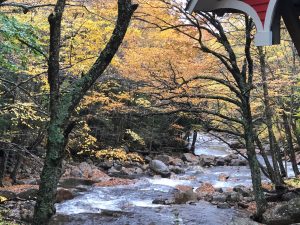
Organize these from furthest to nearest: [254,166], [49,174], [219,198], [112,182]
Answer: [112,182] < [219,198] < [254,166] < [49,174]

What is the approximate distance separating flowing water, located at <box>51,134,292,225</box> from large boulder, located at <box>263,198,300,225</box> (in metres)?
1.78

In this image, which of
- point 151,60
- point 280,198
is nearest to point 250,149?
point 280,198

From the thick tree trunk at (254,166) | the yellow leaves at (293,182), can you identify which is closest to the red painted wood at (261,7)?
the thick tree trunk at (254,166)

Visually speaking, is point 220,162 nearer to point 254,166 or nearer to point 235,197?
point 235,197

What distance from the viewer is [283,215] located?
974 centimetres

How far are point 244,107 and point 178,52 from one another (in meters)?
2.68

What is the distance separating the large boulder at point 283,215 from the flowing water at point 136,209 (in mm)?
1783

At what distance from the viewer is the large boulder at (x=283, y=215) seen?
9.59 metres

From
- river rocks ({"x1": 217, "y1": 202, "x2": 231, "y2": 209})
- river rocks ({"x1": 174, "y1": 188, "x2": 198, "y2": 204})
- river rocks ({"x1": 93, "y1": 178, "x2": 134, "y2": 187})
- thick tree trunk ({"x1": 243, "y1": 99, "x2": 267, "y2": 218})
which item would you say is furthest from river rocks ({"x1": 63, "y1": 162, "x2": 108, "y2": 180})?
thick tree trunk ({"x1": 243, "y1": 99, "x2": 267, "y2": 218})

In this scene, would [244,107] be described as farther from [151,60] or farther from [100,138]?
[100,138]

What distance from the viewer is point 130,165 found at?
77.0 feet

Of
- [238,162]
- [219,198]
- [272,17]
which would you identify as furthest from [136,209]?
[238,162]

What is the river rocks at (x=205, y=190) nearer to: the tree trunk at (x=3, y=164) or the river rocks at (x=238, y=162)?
the tree trunk at (x=3, y=164)

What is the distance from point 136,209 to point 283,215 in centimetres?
539
